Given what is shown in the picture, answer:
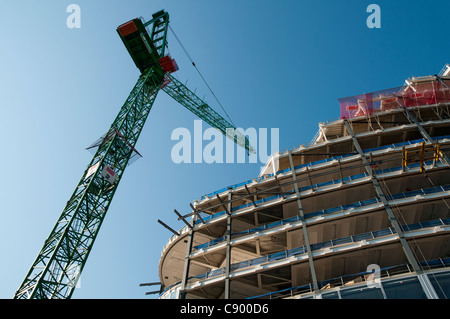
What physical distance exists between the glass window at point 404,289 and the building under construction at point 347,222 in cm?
6

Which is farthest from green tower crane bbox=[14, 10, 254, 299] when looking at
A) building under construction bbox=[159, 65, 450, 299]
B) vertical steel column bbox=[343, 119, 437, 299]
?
vertical steel column bbox=[343, 119, 437, 299]

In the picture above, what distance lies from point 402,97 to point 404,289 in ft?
85.5

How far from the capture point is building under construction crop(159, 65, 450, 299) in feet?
Result: 74.3

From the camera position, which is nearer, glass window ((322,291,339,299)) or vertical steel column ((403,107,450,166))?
glass window ((322,291,339,299))

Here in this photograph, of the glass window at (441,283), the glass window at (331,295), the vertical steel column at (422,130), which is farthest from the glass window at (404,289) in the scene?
the vertical steel column at (422,130)

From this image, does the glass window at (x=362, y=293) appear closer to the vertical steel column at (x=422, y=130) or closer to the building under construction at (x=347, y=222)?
the building under construction at (x=347, y=222)

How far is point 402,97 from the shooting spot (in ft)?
125

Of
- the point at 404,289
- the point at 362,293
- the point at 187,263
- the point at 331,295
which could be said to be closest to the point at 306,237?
the point at 331,295

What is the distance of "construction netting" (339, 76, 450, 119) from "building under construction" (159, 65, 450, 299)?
0.12 m

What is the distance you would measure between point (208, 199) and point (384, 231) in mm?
17214

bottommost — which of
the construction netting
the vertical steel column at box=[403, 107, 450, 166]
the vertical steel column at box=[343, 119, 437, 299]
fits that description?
the vertical steel column at box=[343, 119, 437, 299]

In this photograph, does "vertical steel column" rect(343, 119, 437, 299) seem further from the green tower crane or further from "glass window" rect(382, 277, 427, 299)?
the green tower crane

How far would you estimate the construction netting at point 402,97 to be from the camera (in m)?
37.3
